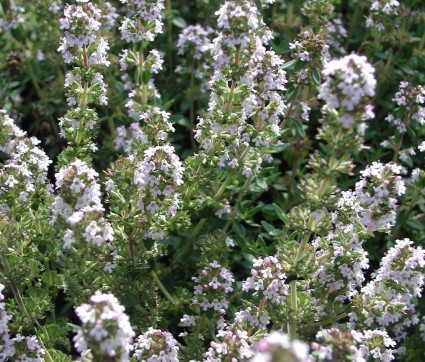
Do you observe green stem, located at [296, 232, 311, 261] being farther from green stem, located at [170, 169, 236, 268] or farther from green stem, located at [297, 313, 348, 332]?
green stem, located at [170, 169, 236, 268]

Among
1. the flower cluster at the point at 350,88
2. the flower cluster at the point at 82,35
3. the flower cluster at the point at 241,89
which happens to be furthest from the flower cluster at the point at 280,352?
the flower cluster at the point at 82,35

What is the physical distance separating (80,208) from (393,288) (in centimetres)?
264

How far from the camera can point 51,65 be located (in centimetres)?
727

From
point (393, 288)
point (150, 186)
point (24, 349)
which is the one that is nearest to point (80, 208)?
point (150, 186)

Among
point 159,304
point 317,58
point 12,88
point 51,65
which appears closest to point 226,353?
point 159,304

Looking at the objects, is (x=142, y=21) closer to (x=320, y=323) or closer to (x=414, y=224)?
(x=320, y=323)

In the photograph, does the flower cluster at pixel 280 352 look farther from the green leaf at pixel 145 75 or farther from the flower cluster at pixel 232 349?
the green leaf at pixel 145 75

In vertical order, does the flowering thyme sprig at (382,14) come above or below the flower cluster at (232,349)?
above

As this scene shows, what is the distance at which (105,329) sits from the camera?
3.12 meters

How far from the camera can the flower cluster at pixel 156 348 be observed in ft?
13.9

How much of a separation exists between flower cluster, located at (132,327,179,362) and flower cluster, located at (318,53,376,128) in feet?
7.25

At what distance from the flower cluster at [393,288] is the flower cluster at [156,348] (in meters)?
1.54

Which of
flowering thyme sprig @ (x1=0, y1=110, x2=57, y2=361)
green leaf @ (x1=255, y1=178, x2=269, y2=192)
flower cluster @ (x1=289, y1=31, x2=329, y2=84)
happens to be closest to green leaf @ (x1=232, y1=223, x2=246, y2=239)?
green leaf @ (x1=255, y1=178, x2=269, y2=192)

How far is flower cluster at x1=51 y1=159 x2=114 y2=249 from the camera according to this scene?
12.5ft
